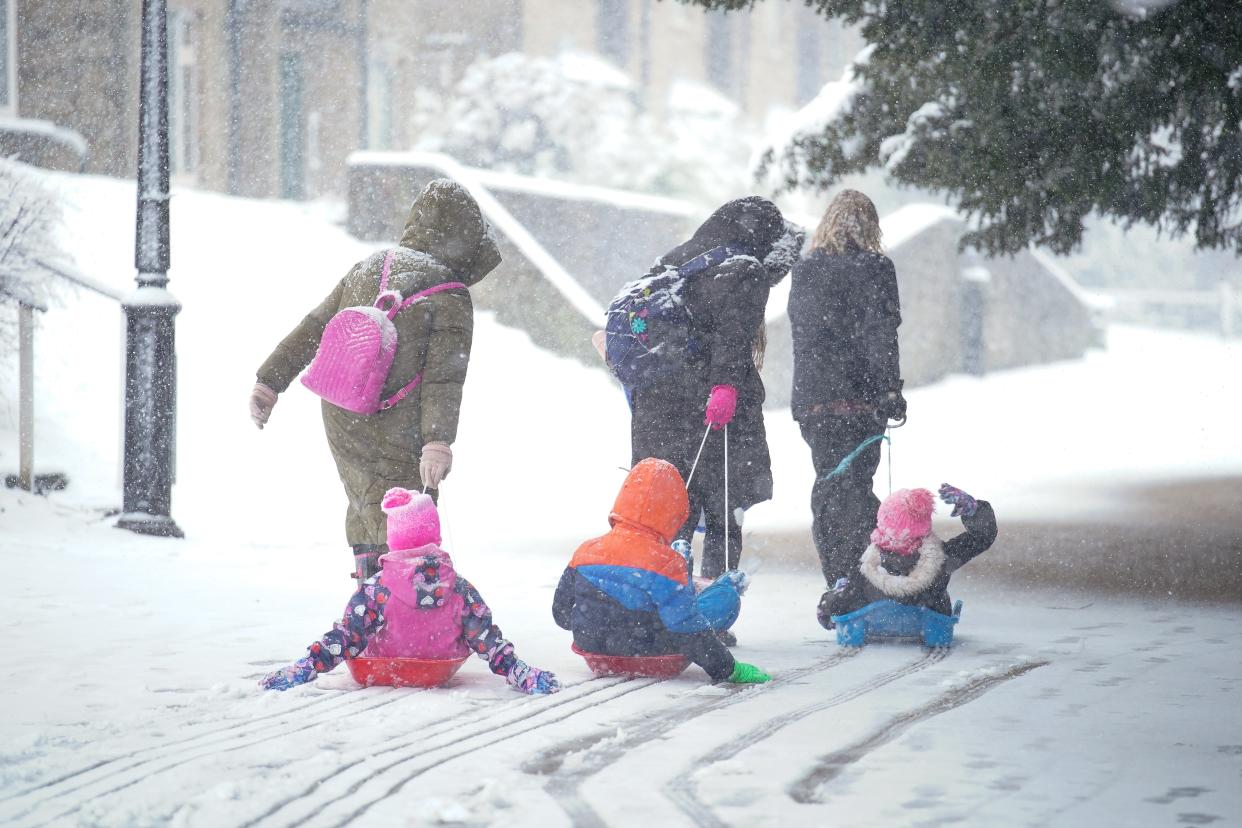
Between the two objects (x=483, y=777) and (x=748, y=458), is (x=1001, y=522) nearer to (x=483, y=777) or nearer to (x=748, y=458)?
(x=748, y=458)

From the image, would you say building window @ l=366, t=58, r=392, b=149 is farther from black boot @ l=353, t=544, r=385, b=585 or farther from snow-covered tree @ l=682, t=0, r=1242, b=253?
black boot @ l=353, t=544, r=385, b=585

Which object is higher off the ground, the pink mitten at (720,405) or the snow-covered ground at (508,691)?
the pink mitten at (720,405)

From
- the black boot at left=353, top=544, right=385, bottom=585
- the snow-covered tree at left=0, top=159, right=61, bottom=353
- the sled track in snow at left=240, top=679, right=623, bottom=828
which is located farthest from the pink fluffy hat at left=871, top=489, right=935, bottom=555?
the snow-covered tree at left=0, top=159, right=61, bottom=353

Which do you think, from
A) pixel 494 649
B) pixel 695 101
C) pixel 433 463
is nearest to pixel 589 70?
pixel 695 101

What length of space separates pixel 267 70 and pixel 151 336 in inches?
600

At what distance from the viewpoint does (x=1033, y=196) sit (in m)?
9.10

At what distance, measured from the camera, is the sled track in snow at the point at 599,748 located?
3795 mm

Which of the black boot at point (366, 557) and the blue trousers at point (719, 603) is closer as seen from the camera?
the blue trousers at point (719, 603)

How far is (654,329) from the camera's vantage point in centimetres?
618

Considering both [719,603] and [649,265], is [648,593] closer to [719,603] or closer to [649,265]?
[719,603]

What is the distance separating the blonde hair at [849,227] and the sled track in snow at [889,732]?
2074mm

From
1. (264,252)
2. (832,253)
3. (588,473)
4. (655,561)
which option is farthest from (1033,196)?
(264,252)

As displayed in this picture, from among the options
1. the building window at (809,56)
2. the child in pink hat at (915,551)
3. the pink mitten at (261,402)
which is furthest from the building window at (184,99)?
the building window at (809,56)

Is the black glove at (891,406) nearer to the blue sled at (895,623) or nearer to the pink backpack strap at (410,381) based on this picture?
the blue sled at (895,623)
